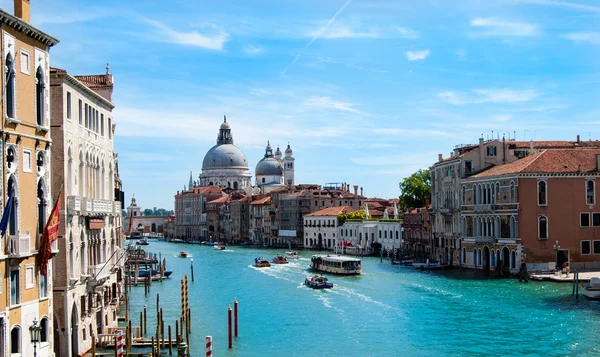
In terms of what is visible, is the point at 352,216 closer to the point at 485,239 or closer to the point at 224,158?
the point at 485,239

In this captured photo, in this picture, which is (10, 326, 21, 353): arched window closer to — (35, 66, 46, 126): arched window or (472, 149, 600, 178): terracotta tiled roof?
(35, 66, 46, 126): arched window

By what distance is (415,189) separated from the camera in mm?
64312

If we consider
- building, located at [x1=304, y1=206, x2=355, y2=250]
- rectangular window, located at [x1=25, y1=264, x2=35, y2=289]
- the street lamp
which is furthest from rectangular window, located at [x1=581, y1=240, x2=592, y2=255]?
building, located at [x1=304, y1=206, x2=355, y2=250]

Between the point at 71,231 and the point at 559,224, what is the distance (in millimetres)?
24483

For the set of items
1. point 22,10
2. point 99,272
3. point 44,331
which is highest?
point 22,10

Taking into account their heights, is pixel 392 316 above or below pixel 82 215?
below

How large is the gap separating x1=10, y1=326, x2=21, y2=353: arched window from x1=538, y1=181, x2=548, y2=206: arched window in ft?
87.9

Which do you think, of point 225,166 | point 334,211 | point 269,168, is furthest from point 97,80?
point 225,166

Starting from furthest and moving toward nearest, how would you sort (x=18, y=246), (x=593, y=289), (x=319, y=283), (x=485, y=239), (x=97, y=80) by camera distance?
(x=485, y=239)
(x=319, y=283)
(x=593, y=289)
(x=97, y=80)
(x=18, y=246)

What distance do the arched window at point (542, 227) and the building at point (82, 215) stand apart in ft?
66.3

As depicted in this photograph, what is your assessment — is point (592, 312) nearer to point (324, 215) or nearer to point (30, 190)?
point (30, 190)

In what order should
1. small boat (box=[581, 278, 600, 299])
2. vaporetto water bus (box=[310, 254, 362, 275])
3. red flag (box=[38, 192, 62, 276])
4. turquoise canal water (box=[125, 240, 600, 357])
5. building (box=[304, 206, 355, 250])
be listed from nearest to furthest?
red flag (box=[38, 192, 62, 276]) < turquoise canal water (box=[125, 240, 600, 357]) < small boat (box=[581, 278, 600, 299]) < vaporetto water bus (box=[310, 254, 362, 275]) < building (box=[304, 206, 355, 250])

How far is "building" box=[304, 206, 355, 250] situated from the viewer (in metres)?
66.6

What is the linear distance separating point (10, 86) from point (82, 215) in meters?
5.05
